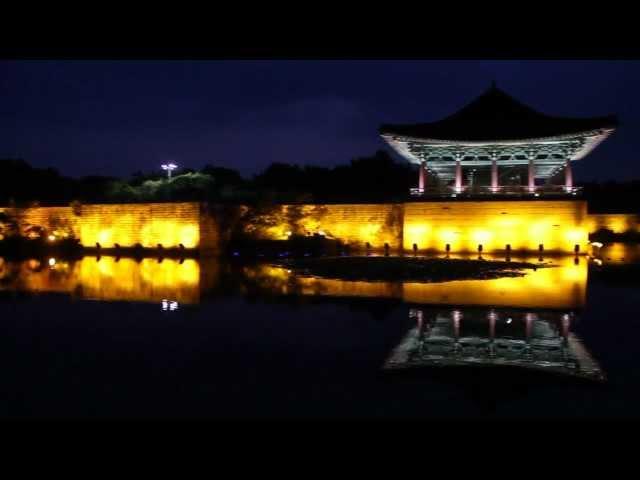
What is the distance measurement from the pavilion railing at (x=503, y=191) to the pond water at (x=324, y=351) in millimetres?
10661

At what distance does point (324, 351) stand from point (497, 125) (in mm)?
19301

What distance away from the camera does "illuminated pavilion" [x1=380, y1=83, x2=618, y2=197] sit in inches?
847

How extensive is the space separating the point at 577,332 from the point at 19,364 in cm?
716

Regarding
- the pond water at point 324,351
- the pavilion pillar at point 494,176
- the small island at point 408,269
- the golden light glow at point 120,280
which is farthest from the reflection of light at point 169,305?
the pavilion pillar at point 494,176

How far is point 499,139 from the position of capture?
2175 cm

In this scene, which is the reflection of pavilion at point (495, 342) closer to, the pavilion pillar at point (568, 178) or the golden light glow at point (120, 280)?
the golden light glow at point (120, 280)

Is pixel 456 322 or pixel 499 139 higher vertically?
pixel 499 139

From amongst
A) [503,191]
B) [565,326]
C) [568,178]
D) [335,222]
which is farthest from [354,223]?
[565,326]

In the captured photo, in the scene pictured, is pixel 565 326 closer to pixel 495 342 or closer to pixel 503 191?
pixel 495 342

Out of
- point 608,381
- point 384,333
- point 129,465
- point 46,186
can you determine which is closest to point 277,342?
point 384,333

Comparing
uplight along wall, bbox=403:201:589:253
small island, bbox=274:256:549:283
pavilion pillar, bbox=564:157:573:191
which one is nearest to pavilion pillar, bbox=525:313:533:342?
small island, bbox=274:256:549:283

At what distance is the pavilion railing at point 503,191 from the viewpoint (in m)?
22.5

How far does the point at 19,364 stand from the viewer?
18.9 ft
